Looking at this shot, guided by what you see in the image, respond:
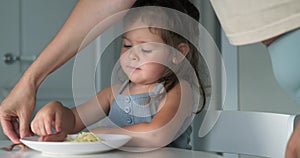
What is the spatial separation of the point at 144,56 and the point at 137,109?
0.52 ft

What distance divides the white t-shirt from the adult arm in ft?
1.38

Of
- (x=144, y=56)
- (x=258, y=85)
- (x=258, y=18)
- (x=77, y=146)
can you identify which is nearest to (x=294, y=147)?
(x=258, y=18)

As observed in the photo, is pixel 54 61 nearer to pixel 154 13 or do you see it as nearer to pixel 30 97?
pixel 30 97

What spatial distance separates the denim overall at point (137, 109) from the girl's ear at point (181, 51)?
11 cm

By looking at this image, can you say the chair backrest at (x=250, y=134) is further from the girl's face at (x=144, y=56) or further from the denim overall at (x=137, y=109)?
the girl's face at (x=144, y=56)

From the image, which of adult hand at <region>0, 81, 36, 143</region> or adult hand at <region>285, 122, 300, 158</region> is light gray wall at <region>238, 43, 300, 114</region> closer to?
adult hand at <region>0, 81, 36, 143</region>

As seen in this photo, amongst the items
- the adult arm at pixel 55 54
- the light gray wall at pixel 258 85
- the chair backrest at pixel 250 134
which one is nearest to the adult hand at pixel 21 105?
the adult arm at pixel 55 54

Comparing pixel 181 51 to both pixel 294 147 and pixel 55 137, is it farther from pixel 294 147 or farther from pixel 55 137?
pixel 294 147

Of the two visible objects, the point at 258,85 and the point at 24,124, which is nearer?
the point at 24,124

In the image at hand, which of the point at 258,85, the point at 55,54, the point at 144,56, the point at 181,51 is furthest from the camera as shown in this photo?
the point at 258,85

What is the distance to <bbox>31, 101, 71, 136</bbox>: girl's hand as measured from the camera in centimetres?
98

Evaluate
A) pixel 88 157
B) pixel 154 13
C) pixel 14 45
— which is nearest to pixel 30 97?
pixel 88 157

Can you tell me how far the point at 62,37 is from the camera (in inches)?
35.5

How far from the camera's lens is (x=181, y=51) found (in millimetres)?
1271
